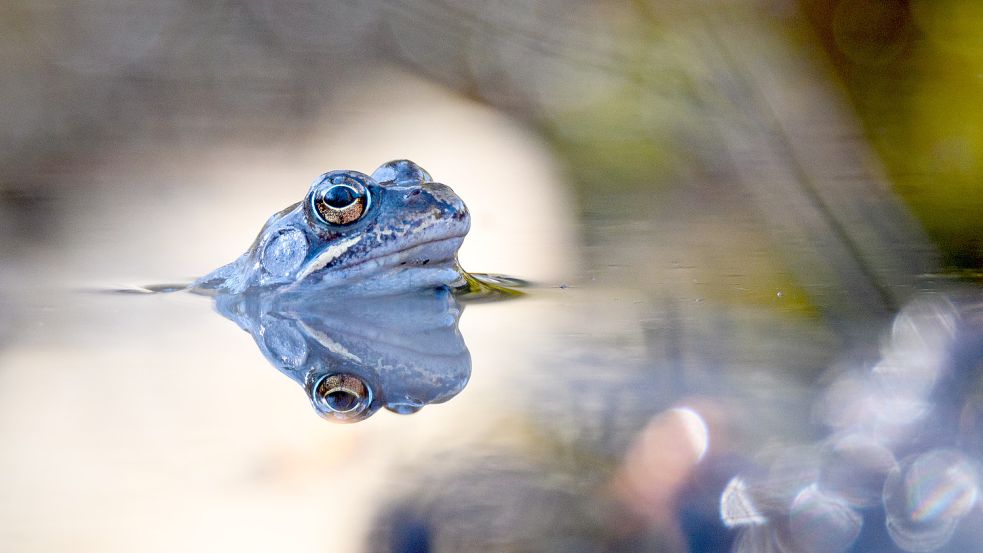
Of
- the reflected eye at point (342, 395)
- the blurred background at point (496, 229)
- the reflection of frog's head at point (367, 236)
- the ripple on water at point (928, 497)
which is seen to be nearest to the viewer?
the ripple on water at point (928, 497)

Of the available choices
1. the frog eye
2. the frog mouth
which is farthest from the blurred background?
the frog eye

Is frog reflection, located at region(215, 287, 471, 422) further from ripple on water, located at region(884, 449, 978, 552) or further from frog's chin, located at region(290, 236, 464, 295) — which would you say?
ripple on water, located at region(884, 449, 978, 552)

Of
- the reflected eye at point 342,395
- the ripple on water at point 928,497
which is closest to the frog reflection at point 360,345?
the reflected eye at point 342,395

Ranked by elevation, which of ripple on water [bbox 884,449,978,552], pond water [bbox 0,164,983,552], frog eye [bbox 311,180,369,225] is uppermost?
frog eye [bbox 311,180,369,225]

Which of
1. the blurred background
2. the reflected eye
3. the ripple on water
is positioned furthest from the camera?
the reflected eye

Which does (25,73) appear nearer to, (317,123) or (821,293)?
(317,123)

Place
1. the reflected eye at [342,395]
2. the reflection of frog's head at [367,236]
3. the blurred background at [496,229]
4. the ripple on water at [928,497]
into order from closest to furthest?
the ripple on water at [928,497], the blurred background at [496,229], the reflected eye at [342,395], the reflection of frog's head at [367,236]

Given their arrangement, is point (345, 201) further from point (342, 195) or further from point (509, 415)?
point (509, 415)

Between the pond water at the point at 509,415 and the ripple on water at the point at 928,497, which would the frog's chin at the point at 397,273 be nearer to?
the pond water at the point at 509,415
